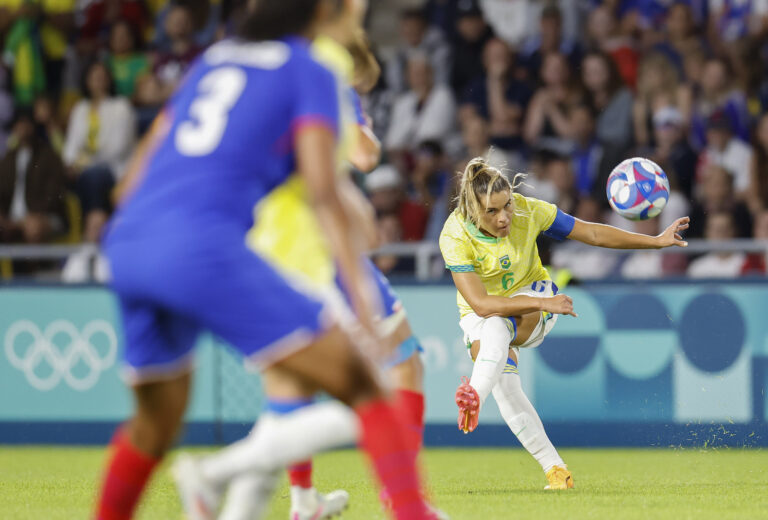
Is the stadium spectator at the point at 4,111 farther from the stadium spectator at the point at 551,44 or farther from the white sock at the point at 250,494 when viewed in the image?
the white sock at the point at 250,494

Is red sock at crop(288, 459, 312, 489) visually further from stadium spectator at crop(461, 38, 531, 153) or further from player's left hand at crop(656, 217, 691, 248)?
stadium spectator at crop(461, 38, 531, 153)

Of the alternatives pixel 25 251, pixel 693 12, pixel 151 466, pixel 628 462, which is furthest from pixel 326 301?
pixel 693 12

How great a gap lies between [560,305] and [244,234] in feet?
12.0

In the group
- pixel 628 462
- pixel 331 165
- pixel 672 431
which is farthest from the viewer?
pixel 672 431

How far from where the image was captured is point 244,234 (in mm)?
3668

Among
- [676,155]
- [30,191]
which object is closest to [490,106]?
[676,155]

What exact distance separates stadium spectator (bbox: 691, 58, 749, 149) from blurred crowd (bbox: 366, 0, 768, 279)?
14 millimetres

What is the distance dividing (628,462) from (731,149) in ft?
14.2

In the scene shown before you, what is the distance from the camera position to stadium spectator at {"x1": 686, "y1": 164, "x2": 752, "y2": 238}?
11.7m

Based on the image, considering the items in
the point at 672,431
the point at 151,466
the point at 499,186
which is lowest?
the point at 672,431

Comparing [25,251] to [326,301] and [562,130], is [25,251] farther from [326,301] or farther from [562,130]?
[326,301]

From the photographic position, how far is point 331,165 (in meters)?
3.54

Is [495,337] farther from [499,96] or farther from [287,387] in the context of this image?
[499,96]

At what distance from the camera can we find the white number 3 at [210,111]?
3658 mm
